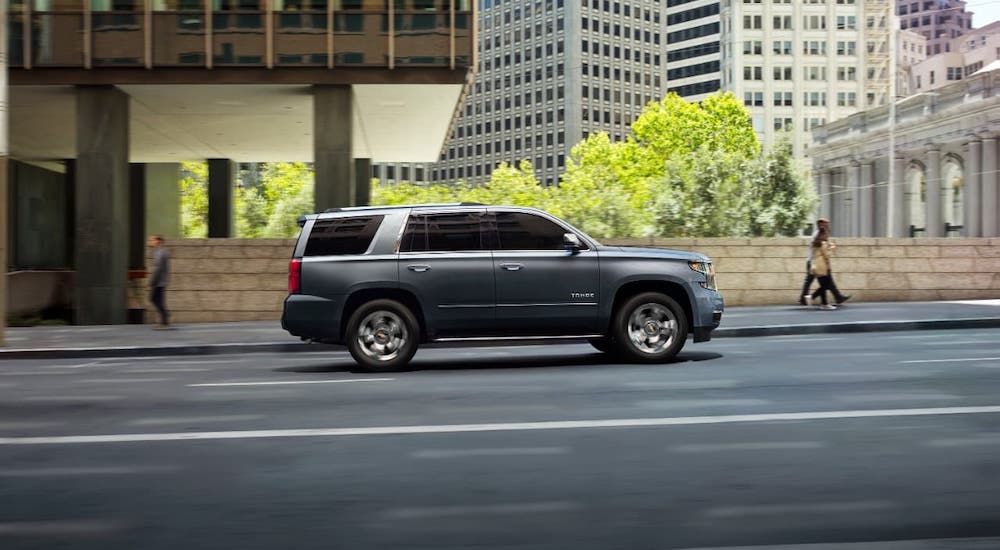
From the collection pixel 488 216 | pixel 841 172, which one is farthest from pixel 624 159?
pixel 488 216

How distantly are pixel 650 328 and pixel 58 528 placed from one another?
8.55 m

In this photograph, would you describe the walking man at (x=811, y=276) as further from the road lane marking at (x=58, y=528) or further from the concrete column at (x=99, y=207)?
the road lane marking at (x=58, y=528)

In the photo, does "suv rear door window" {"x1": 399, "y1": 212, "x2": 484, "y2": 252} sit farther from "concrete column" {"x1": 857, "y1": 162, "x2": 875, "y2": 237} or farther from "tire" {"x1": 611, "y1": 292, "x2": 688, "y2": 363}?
"concrete column" {"x1": 857, "y1": 162, "x2": 875, "y2": 237}

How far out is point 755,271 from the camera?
2442 cm

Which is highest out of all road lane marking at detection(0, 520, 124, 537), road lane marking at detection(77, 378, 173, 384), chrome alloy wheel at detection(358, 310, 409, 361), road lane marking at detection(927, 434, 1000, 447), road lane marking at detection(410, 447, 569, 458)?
chrome alloy wheel at detection(358, 310, 409, 361)

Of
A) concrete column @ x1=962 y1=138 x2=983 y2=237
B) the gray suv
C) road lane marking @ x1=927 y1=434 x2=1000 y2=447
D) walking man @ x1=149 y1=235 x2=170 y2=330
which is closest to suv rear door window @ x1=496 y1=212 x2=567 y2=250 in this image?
the gray suv

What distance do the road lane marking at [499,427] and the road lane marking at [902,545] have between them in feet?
11.1

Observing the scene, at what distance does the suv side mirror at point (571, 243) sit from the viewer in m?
12.5

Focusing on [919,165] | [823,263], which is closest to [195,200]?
[919,165]

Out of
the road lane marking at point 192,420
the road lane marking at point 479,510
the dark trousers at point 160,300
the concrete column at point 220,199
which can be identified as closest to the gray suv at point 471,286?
the road lane marking at point 192,420

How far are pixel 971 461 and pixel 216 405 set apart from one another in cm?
641

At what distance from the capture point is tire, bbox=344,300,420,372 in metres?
12.4

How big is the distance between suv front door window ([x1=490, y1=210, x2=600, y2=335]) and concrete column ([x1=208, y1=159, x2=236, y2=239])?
28658 millimetres

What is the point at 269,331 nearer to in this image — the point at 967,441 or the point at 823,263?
the point at 823,263
